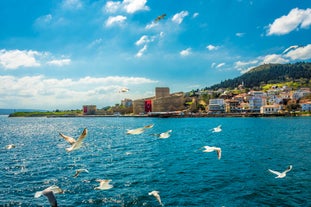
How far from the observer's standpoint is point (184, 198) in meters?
14.0

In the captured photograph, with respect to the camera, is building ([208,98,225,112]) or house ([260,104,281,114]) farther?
building ([208,98,225,112])

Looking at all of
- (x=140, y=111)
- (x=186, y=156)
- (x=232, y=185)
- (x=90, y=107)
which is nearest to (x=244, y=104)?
(x=140, y=111)

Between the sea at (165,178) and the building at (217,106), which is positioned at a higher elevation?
the building at (217,106)

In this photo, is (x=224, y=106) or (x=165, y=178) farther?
(x=224, y=106)

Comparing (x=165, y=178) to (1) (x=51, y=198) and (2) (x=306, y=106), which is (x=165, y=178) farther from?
(2) (x=306, y=106)

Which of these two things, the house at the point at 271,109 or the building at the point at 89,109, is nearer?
the house at the point at 271,109

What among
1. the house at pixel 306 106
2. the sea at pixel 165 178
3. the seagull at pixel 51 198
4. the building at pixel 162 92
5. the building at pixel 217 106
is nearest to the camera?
the seagull at pixel 51 198

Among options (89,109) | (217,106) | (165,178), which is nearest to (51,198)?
(165,178)

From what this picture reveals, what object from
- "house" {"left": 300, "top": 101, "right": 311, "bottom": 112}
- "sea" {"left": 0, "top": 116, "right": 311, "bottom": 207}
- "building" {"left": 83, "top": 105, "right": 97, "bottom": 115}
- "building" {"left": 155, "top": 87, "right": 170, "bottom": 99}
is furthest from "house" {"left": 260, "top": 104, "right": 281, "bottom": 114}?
"building" {"left": 83, "top": 105, "right": 97, "bottom": 115}

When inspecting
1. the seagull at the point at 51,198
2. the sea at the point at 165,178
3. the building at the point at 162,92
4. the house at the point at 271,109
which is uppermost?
the building at the point at 162,92

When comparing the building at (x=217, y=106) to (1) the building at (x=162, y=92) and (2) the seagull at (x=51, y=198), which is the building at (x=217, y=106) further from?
(2) the seagull at (x=51, y=198)

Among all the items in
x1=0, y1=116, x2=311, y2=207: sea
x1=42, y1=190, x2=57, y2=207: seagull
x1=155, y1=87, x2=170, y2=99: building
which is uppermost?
x1=155, y1=87, x2=170, y2=99: building

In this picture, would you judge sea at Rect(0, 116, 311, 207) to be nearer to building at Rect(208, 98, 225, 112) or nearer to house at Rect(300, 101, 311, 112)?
house at Rect(300, 101, 311, 112)

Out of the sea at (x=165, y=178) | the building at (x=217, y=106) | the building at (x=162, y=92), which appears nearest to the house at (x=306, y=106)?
the building at (x=217, y=106)
